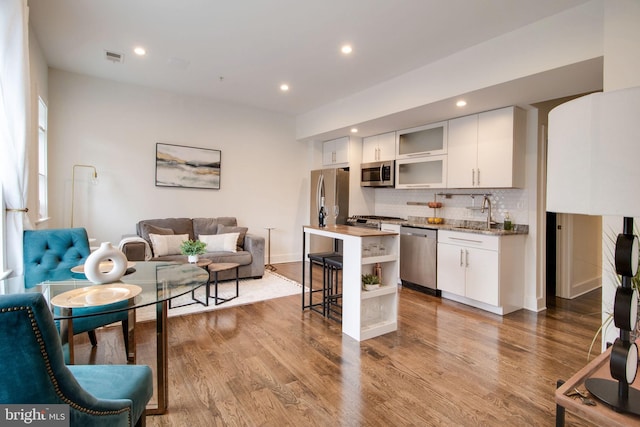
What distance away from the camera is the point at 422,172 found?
4656 mm

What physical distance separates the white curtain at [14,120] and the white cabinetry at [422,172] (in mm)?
4245

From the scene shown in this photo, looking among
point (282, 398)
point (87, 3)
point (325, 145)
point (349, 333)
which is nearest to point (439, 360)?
point (349, 333)

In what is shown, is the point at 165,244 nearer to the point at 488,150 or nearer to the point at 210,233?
the point at 210,233

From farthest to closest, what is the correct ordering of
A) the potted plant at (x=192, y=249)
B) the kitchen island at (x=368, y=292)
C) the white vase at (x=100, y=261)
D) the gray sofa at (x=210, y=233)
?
the gray sofa at (x=210, y=233)
the potted plant at (x=192, y=249)
the kitchen island at (x=368, y=292)
the white vase at (x=100, y=261)

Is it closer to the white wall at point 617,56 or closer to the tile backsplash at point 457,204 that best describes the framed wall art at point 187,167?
the tile backsplash at point 457,204

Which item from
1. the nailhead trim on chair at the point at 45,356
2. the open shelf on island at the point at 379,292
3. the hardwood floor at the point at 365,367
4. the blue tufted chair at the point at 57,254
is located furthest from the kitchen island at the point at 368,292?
the nailhead trim on chair at the point at 45,356

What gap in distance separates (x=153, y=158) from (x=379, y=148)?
11.7 ft

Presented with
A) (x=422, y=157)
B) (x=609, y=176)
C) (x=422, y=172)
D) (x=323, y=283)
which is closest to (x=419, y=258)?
(x=422, y=172)

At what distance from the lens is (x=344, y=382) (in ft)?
7.02

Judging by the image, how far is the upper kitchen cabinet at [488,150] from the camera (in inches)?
143

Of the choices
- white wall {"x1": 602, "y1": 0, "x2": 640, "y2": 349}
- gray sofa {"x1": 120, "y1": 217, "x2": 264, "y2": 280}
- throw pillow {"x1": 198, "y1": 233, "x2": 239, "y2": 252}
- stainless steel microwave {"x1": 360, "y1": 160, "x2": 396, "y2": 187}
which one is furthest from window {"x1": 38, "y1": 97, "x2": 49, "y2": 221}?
white wall {"x1": 602, "y1": 0, "x2": 640, "y2": 349}

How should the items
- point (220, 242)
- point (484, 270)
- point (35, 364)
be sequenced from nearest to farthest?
point (35, 364) < point (484, 270) < point (220, 242)

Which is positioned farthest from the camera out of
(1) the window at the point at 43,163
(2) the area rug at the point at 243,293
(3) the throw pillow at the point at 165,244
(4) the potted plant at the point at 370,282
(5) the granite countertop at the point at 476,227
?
(3) the throw pillow at the point at 165,244

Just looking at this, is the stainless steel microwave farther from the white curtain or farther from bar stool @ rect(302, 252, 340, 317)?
the white curtain
